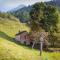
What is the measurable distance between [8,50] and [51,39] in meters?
0.56

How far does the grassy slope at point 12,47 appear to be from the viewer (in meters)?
2.06

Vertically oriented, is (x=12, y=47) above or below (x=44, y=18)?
below

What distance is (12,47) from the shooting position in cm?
208

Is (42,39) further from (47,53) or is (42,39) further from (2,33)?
(2,33)

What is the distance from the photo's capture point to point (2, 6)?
2205 millimetres

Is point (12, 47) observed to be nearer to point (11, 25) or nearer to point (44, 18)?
point (11, 25)

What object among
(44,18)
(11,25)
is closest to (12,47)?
(11,25)

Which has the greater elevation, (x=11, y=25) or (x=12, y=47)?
(x=11, y=25)

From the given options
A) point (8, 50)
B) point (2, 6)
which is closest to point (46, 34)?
point (8, 50)

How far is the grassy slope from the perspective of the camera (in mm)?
2062

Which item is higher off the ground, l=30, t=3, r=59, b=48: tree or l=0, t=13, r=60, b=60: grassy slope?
l=30, t=3, r=59, b=48: tree

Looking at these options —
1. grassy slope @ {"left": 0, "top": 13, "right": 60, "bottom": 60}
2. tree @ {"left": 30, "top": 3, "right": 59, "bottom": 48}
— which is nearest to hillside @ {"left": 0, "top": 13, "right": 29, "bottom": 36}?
grassy slope @ {"left": 0, "top": 13, "right": 60, "bottom": 60}

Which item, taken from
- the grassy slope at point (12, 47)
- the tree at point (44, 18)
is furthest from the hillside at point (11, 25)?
the tree at point (44, 18)

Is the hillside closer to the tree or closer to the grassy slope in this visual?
the grassy slope
